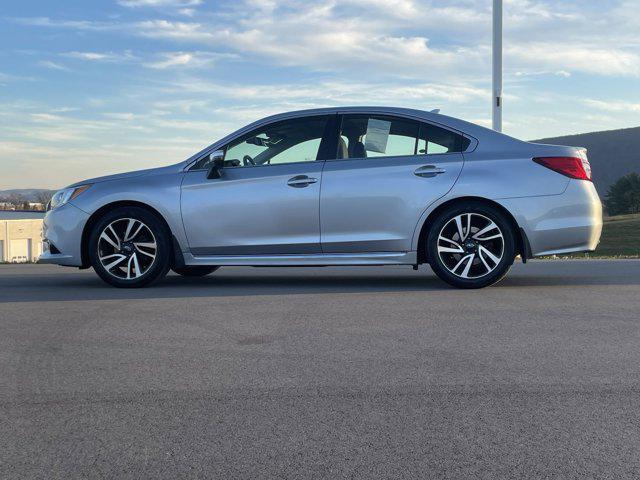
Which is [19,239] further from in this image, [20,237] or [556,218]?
[556,218]

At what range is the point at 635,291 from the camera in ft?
26.7

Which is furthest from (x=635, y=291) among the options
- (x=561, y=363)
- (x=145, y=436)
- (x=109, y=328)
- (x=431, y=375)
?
(x=145, y=436)

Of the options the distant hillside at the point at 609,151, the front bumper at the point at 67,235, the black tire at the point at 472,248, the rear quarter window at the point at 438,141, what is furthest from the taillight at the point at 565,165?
the distant hillside at the point at 609,151

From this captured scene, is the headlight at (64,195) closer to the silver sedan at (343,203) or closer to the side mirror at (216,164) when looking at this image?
the silver sedan at (343,203)

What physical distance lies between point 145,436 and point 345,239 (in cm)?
487

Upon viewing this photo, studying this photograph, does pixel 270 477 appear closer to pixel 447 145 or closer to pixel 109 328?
pixel 109 328

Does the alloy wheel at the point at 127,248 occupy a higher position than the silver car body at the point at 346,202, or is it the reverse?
the silver car body at the point at 346,202

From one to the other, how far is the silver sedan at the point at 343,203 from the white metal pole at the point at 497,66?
7.95 meters

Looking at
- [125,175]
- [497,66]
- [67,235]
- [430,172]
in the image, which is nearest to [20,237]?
[497,66]

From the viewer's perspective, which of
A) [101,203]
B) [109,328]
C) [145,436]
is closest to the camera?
[145,436]

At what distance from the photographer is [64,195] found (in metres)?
8.93

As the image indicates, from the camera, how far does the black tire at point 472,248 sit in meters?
8.10

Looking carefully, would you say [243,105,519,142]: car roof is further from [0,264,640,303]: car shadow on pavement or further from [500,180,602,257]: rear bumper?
[0,264,640,303]: car shadow on pavement

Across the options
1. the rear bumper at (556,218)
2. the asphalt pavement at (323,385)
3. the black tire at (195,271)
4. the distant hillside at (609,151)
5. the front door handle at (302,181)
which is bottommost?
the asphalt pavement at (323,385)
